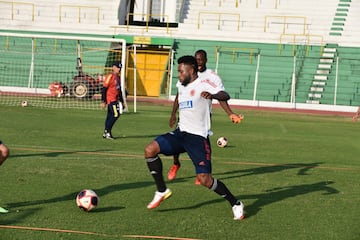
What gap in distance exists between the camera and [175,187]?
9.79m

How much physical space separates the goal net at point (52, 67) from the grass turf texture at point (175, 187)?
12124 millimetres

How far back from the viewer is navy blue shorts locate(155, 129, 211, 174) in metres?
7.91

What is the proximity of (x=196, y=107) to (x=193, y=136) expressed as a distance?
1.26ft

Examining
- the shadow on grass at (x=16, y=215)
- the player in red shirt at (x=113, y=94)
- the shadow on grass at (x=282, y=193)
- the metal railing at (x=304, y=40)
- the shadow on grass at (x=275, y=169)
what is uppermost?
the metal railing at (x=304, y=40)

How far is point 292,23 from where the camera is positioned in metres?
38.5

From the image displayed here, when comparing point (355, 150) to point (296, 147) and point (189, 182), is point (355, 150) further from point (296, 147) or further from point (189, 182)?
point (189, 182)

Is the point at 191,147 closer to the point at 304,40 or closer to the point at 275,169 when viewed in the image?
the point at 275,169

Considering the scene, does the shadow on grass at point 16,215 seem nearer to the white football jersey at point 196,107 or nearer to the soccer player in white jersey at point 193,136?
the soccer player in white jersey at point 193,136

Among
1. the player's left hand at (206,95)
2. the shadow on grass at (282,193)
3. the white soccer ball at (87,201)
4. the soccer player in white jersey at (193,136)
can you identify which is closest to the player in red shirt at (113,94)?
the shadow on grass at (282,193)

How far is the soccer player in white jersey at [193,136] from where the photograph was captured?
7871mm

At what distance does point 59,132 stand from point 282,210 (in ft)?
32.0

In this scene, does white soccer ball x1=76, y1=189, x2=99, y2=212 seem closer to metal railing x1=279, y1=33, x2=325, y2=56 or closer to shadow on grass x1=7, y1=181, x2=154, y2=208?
shadow on grass x1=7, y1=181, x2=154, y2=208

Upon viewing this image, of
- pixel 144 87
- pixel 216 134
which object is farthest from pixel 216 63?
pixel 216 134

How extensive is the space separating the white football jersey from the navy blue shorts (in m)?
0.10
